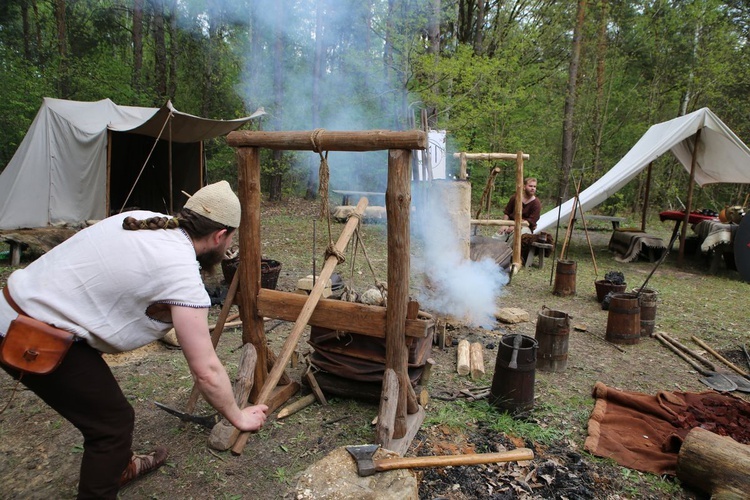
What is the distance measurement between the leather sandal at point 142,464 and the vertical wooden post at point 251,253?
0.68 metres

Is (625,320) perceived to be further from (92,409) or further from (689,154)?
(689,154)

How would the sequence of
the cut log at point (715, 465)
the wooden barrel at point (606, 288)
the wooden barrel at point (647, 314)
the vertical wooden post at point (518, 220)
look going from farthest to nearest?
1. the vertical wooden post at point (518, 220)
2. the wooden barrel at point (606, 288)
3. the wooden barrel at point (647, 314)
4. the cut log at point (715, 465)

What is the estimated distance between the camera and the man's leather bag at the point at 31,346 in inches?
62.9

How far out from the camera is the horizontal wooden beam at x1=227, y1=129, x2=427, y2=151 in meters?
2.28

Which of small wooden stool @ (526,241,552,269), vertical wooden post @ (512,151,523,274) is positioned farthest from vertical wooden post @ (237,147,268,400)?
small wooden stool @ (526,241,552,269)

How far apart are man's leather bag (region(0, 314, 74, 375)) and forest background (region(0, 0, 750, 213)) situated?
945cm

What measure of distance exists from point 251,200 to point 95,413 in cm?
139

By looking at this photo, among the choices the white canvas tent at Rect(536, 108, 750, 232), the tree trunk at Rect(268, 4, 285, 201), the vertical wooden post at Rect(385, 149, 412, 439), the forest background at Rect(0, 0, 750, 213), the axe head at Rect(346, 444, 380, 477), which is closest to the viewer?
the axe head at Rect(346, 444, 380, 477)

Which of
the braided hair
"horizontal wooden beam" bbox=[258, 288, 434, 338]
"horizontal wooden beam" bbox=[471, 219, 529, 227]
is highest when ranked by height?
the braided hair

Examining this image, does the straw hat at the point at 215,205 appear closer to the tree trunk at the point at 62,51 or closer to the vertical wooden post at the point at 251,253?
the vertical wooden post at the point at 251,253

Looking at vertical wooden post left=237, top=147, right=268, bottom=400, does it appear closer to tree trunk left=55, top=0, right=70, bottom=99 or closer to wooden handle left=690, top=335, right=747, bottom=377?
wooden handle left=690, top=335, right=747, bottom=377

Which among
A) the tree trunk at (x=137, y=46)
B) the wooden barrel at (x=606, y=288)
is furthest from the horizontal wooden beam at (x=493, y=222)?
the tree trunk at (x=137, y=46)

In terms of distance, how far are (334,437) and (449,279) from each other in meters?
2.40

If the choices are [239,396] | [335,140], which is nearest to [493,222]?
[335,140]
